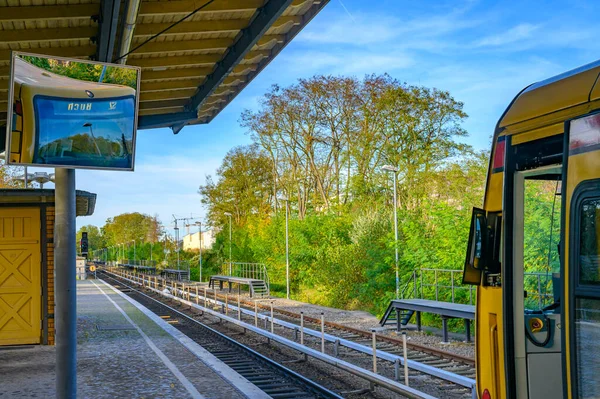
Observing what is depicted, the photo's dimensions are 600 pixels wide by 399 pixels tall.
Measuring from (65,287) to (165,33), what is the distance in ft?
11.0

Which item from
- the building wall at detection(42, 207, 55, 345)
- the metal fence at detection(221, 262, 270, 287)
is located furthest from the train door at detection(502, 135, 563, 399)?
the metal fence at detection(221, 262, 270, 287)

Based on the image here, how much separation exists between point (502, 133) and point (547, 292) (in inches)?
49.5

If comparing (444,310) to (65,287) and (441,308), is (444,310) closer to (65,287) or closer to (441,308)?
(441,308)

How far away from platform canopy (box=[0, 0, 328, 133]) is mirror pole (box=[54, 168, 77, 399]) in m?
1.83

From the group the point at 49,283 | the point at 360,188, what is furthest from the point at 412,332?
the point at 360,188

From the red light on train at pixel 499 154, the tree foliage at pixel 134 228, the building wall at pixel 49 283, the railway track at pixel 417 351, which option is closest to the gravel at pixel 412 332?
the railway track at pixel 417 351

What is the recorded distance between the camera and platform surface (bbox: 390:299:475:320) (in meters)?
13.5

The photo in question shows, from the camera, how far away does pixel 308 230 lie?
35875mm

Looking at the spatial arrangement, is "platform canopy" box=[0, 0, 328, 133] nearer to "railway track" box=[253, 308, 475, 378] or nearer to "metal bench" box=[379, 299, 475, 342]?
"railway track" box=[253, 308, 475, 378]

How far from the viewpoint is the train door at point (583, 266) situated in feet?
12.4

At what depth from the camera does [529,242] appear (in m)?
4.62

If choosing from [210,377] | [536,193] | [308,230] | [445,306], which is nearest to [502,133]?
[536,193]

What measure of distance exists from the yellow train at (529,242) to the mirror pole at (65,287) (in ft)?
13.1

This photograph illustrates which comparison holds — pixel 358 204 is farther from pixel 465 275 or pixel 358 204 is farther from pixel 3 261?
pixel 465 275
